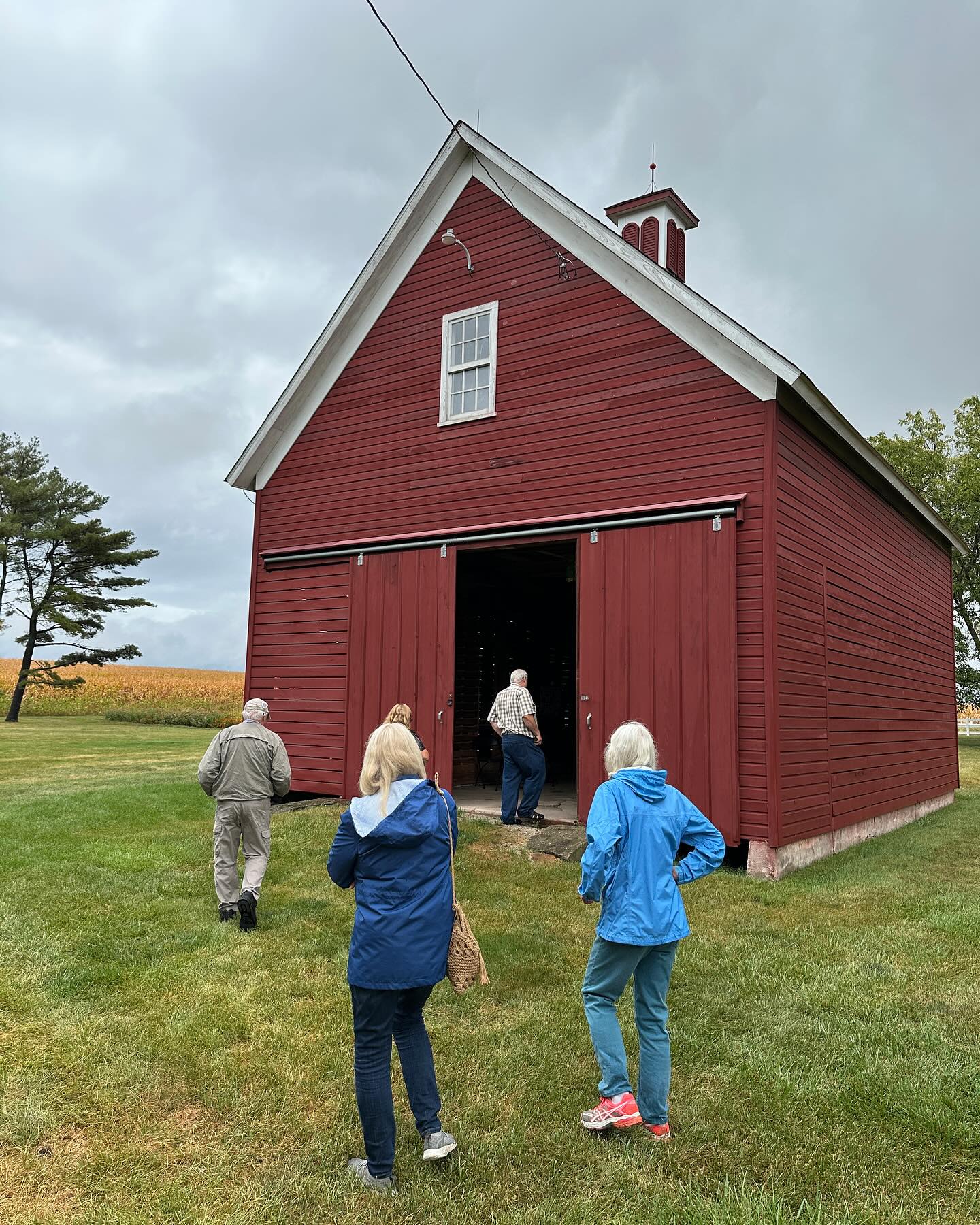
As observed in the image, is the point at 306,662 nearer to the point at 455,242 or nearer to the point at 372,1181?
the point at 455,242

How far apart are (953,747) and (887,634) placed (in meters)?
5.89

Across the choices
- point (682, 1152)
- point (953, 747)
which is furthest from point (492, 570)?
point (682, 1152)

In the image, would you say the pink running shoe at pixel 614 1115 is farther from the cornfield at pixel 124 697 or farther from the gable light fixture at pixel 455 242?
the cornfield at pixel 124 697

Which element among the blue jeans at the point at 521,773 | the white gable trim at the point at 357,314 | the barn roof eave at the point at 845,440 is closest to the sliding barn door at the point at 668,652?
the blue jeans at the point at 521,773

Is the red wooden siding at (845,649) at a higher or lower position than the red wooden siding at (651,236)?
lower

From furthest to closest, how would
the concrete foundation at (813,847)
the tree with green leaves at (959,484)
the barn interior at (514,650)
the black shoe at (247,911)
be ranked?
the tree with green leaves at (959,484)
the barn interior at (514,650)
the concrete foundation at (813,847)
the black shoe at (247,911)

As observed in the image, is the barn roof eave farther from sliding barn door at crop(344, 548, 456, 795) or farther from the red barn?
sliding barn door at crop(344, 548, 456, 795)

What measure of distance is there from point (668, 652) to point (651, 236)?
7.11 metres

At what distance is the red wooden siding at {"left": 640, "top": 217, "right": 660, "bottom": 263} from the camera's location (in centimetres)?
1295

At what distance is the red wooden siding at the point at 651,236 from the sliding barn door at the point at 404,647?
582 centimetres

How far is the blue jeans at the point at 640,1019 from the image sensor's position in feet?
12.0

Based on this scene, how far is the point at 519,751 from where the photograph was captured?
9.73 meters

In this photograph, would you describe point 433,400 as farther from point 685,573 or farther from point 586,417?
point 685,573

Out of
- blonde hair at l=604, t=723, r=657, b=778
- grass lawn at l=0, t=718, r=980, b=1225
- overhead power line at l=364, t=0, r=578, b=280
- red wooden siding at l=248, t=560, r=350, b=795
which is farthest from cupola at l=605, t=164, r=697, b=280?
blonde hair at l=604, t=723, r=657, b=778
